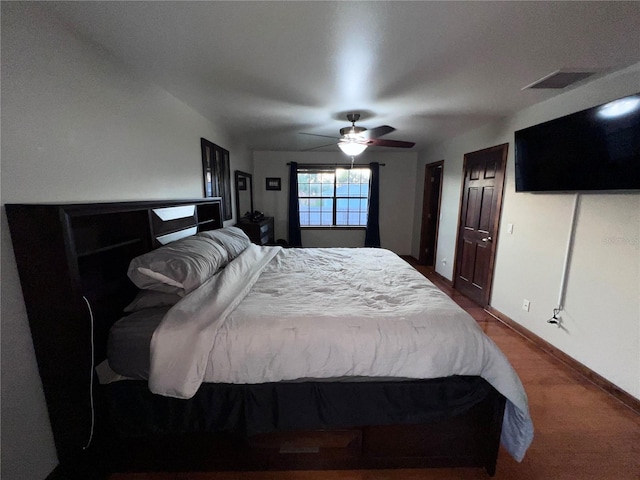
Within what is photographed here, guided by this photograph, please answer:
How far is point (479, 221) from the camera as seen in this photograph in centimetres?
341

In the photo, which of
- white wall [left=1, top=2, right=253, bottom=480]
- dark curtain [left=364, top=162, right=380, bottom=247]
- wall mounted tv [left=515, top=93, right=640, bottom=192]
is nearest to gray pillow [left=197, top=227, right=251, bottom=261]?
white wall [left=1, top=2, right=253, bottom=480]

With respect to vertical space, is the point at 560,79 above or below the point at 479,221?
above

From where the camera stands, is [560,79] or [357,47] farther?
[560,79]

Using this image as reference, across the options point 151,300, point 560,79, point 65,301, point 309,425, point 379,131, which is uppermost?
point 560,79

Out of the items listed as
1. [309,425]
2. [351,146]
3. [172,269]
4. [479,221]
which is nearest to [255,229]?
[351,146]

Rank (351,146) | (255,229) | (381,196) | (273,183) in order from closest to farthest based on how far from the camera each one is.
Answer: (351,146) < (255,229) < (273,183) < (381,196)

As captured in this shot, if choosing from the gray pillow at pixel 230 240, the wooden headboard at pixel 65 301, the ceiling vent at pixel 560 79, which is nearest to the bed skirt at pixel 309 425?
the wooden headboard at pixel 65 301

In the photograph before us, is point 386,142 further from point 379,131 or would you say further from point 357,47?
point 357,47

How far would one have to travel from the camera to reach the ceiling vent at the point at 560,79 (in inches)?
70.2

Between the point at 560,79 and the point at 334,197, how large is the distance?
398 centimetres

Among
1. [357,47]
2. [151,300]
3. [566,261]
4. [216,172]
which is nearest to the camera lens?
[151,300]

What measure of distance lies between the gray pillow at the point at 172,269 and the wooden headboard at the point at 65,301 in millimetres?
154

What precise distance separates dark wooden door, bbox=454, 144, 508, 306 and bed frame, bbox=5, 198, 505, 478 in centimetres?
243

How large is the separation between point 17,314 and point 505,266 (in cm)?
404
